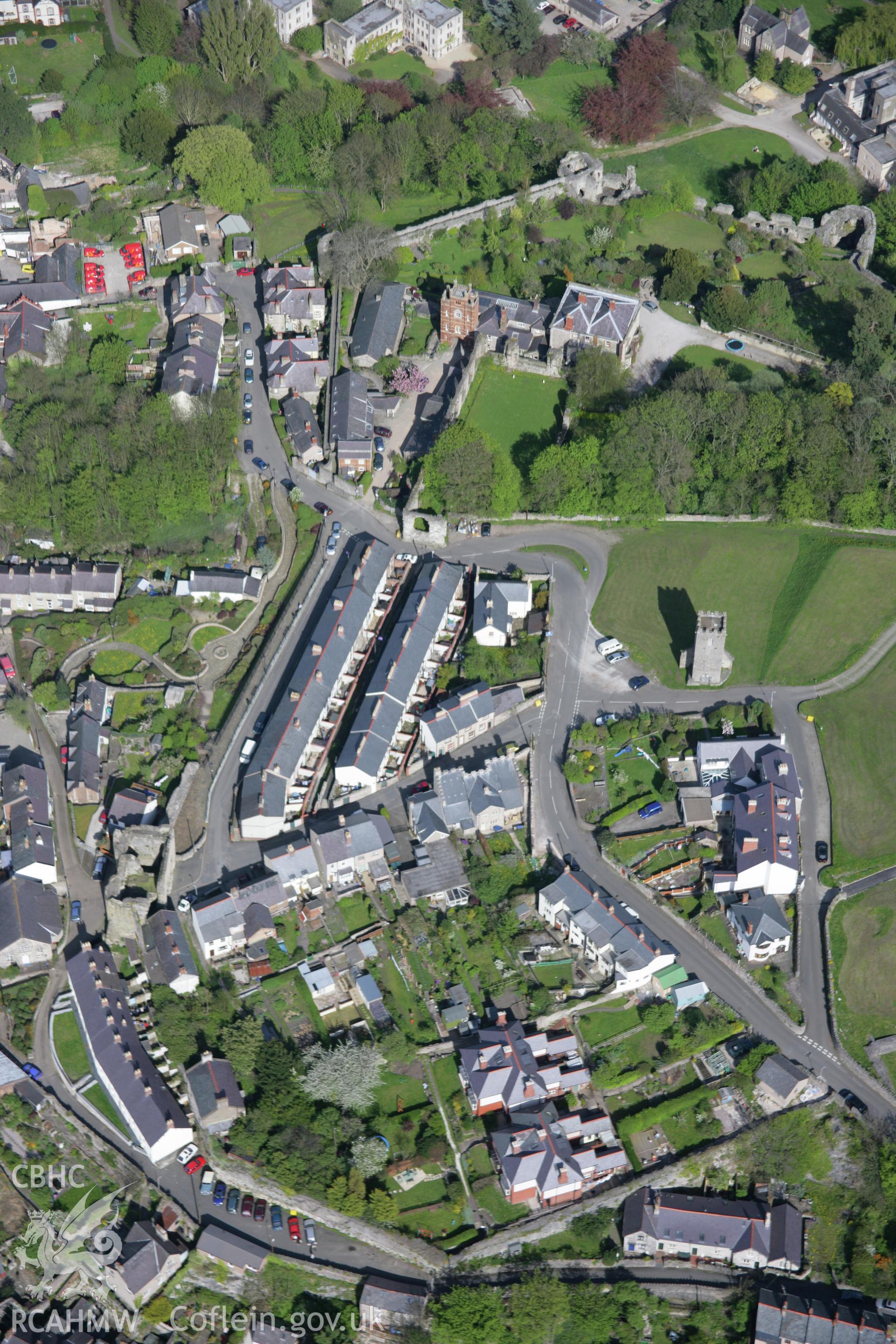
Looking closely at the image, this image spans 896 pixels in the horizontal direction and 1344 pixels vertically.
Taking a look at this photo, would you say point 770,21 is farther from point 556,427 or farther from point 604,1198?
point 604,1198

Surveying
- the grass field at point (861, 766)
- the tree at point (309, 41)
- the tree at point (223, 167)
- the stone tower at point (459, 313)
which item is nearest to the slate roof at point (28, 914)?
the grass field at point (861, 766)

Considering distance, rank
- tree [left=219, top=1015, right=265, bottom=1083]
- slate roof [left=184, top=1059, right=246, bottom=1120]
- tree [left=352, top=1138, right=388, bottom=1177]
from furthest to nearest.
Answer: tree [left=219, top=1015, right=265, bottom=1083], slate roof [left=184, top=1059, right=246, bottom=1120], tree [left=352, top=1138, right=388, bottom=1177]

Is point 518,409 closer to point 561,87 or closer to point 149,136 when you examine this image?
point 149,136

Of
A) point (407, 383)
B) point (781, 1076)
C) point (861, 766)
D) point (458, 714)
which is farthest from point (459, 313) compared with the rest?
point (781, 1076)

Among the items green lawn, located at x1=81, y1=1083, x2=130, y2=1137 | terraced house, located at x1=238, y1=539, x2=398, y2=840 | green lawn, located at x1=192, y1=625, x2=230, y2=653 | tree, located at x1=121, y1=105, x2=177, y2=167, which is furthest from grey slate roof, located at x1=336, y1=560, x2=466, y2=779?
tree, located at x1=121, y1=105, x2=177, y2=167

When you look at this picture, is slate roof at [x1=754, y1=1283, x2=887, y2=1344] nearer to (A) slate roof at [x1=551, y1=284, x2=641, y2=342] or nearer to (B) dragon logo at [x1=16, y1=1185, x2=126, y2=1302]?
(B) dragon logo at [x1=16, y1=1185, x2=126, y2=1302]

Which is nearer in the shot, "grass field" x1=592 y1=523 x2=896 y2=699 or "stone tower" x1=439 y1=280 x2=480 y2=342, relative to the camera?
"grass field" x1=592 y1=523 x2=896 y2=699
